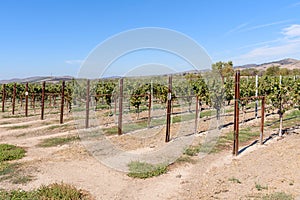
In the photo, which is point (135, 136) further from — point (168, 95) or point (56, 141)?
point (56, 141)

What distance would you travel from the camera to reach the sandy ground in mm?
4910

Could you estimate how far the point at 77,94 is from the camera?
20.3m

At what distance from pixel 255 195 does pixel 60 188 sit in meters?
3.57

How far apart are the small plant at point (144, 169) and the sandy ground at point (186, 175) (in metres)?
0.16

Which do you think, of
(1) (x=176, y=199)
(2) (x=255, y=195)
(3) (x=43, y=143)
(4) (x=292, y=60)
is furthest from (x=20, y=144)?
→ (4) (x=292, y=60)

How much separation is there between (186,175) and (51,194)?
2.93 meters

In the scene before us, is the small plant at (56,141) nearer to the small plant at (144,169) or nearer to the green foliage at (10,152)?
the green foliage at (10,152)

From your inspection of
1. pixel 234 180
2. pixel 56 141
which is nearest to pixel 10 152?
pixel 56 141

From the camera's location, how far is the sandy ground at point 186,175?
16.1ft

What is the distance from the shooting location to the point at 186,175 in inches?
234

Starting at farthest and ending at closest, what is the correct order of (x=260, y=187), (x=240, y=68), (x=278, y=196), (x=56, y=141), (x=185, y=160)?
(x=240, y=68) → (x=56, y=141) → (x=185, y=160) → (x=260, y=187) → (x=278, y=196)

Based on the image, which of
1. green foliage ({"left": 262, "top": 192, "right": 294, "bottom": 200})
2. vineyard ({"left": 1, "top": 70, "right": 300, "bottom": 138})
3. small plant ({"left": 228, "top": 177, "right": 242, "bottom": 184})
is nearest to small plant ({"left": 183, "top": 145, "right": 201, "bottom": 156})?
vineyard ({"left": 1, "top": 70, "right": 300, "bottom": 138})

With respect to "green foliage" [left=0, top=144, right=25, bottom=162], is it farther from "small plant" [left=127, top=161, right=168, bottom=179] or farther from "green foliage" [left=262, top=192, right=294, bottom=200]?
"green foliage" [left=262, top=192, right=294, bottom=200]

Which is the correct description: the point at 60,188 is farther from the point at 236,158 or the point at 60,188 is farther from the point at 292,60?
the point at 292,60
